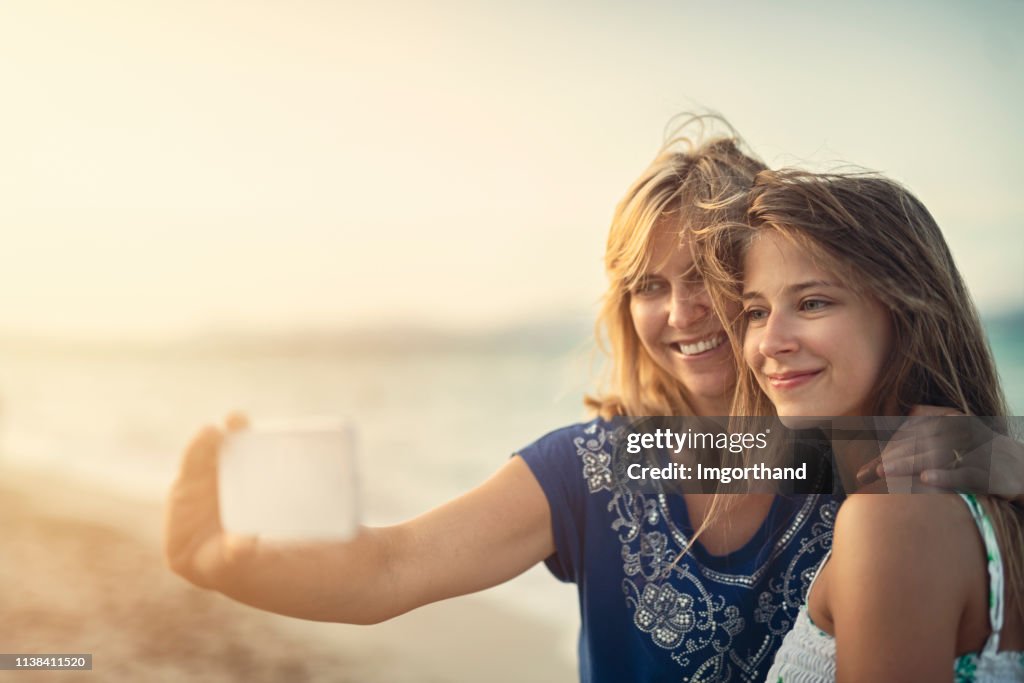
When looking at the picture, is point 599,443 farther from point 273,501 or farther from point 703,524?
point 273,501

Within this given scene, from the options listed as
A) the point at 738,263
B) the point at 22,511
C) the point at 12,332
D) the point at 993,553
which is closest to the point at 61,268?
the point at 12,332

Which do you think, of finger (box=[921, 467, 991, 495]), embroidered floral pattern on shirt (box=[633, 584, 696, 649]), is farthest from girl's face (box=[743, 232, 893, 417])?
embroidered floral pattern on shirt (box=[633, 584, 696, 649])

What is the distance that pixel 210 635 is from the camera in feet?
9.07

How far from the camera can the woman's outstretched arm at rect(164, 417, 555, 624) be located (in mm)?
1038

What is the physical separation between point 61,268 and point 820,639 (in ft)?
7.81

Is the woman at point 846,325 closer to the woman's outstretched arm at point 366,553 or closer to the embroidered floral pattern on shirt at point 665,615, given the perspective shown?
the embroidered floral pattern on shirt at point 665,615

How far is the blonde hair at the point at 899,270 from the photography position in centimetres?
132

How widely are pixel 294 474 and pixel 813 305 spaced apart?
2.73 feet

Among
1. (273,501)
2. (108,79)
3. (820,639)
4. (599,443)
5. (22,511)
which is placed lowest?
(820,639)

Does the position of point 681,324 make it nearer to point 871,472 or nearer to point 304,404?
point 871,472

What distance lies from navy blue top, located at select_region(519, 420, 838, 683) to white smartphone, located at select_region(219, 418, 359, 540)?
51 cm

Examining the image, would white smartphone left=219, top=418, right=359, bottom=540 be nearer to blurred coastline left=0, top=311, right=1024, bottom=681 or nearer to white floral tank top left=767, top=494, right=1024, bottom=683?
white floral tank top left=767, top=494, right=1024, bottom=683

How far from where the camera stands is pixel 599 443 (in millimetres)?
1586

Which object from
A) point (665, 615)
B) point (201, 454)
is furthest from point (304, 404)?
point (201, 454)
